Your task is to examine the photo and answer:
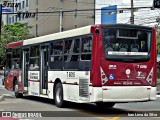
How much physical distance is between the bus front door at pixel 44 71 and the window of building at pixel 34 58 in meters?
0.54

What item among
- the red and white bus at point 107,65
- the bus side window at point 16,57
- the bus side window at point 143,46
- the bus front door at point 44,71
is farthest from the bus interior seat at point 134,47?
the bus side window at point 16,57

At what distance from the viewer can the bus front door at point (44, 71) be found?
57.8ft

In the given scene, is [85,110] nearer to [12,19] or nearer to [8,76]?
[8,76]

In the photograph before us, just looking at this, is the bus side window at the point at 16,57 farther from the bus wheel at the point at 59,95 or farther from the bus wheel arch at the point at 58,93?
the bus wheel at the point at 59,95

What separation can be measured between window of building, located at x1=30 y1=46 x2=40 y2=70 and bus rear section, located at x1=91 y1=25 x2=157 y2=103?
5.29 metres

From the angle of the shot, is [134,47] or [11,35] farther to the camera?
[11,35]

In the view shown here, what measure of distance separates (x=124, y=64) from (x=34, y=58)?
20.1ft

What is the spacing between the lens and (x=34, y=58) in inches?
748

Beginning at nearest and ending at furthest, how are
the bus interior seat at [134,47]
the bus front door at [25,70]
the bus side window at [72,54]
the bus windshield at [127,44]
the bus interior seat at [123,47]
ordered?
the bus windshield at [127,44]
the bus interior seat at [123,47]
the bus interior seat at [134,47]
the bus side window at [72,54]
the bus front door at [25,70]

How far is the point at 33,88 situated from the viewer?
1889 cm

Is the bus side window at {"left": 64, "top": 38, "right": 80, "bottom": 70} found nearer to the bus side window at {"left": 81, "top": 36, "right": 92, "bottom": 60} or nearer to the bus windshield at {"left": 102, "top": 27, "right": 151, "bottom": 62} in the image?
the bus side window at {"left": 81, "top": 36, "right": 92, "bottom": 60}

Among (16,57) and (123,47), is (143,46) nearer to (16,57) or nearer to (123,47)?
(123,47)

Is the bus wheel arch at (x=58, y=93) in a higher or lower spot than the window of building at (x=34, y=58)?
lower

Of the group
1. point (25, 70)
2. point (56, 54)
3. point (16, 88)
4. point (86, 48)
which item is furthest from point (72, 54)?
point (16, 88)
